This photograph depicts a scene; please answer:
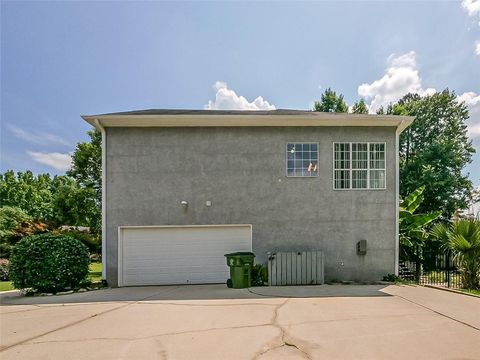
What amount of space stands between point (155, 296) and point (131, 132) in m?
5.40

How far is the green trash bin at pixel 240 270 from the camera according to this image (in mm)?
8828

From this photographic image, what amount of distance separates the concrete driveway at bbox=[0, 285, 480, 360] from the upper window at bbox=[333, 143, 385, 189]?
3.68 m

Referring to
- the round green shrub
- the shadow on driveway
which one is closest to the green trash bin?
the shadow on driveway

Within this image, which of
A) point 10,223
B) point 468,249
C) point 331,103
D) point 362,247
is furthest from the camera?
point 331,103

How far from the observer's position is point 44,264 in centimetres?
837

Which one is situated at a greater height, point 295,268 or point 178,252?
point 178,252

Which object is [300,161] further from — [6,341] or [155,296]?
[6,341]

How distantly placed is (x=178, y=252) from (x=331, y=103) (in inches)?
781

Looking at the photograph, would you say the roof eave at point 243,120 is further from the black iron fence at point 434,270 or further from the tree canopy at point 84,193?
the tree canopy at point 84,193

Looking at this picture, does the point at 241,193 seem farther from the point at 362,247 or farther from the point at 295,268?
the point at 362,247

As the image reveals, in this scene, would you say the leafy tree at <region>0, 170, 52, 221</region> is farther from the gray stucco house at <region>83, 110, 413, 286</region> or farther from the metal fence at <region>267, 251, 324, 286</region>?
the metal fence at <region>267, 251, 324, 286</region>

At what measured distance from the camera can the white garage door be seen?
991 centimetres

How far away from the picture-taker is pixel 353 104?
80.7 feet

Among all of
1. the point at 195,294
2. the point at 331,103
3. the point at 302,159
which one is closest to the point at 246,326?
the point at 195,294
